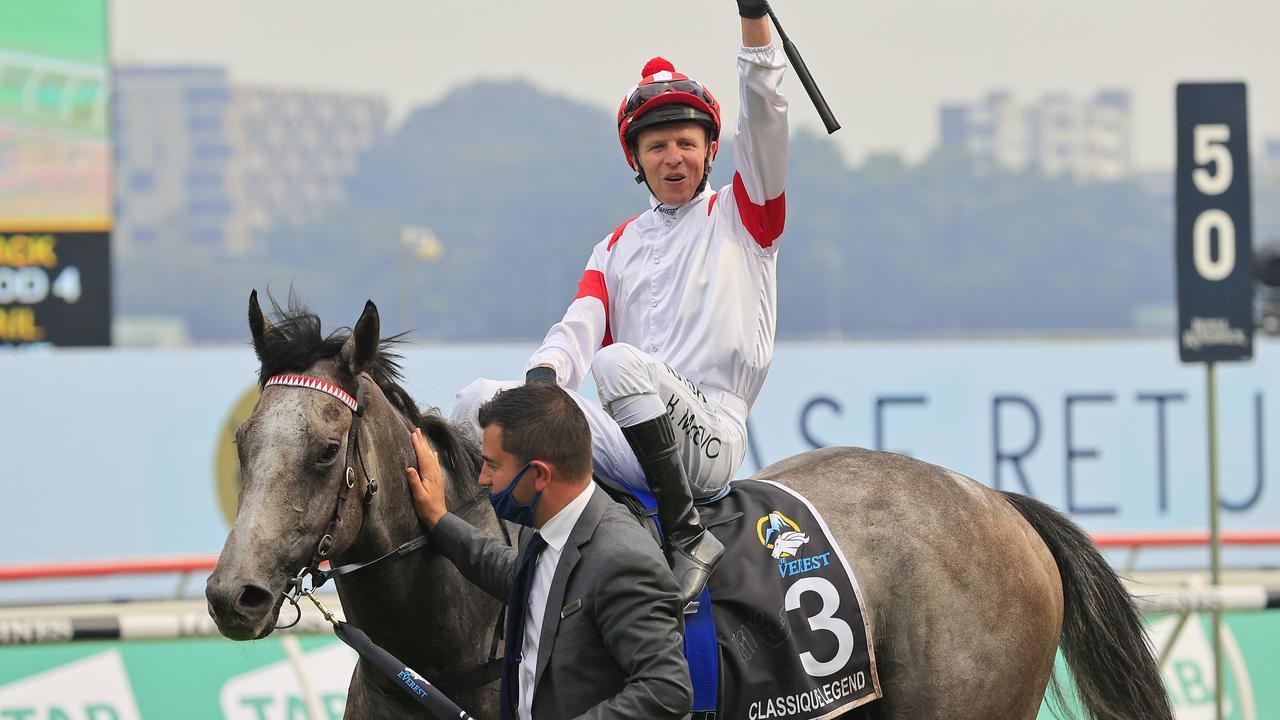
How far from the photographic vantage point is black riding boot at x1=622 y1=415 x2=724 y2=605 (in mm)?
2857

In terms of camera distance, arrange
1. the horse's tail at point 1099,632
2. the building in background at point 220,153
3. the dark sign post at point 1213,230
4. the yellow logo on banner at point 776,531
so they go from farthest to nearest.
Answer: the building in background at point 220,153, the dark sign post at point 1213,230, the horse's tail at point 1099,632, the yellow logo on banner at point 776,531

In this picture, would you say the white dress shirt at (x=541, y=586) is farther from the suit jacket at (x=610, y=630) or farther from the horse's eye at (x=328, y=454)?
the horse's eye at (x=328, y=454)

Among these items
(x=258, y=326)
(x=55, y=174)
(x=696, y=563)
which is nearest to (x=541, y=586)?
(x=696, y=563)

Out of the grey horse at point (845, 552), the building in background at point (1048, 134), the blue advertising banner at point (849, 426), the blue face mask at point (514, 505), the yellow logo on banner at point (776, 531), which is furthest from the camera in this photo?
the building in background at point (1048, 134)

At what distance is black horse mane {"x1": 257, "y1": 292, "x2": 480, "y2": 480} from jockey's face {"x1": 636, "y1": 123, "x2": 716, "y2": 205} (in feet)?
2.19

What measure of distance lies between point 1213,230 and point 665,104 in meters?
3.15

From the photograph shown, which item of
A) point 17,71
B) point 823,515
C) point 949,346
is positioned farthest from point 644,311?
point 17,71

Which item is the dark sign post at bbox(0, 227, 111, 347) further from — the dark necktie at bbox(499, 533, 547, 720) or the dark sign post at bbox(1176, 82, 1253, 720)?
the dark necktie at bbox(499, 533, 547, 720)

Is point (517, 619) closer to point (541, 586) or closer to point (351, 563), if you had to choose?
point (541, 586)

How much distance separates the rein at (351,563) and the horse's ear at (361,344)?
3cm

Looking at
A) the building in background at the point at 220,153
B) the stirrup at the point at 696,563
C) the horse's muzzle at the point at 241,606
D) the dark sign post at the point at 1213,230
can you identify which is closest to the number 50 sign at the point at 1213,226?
the dark sign post at the point at 1213,230

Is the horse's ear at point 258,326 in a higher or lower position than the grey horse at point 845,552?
higher

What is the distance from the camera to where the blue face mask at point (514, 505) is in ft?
8.12

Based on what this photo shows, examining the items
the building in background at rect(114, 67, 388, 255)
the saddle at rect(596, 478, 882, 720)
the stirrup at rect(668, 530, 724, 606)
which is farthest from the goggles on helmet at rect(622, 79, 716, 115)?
the building in background at rect(114, 67, 388, 255)
